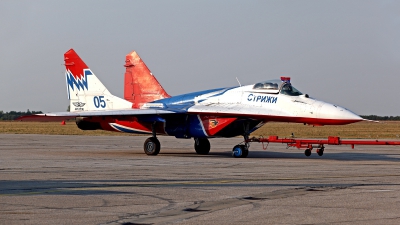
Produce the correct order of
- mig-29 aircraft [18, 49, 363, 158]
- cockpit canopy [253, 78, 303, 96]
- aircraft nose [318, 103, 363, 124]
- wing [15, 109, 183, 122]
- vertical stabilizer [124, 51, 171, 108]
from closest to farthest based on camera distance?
aircraft nose [318, 103, 363, 124] → mig-29 aircraft [18, 49, 363, 158] → cockpit canopy [253, 78, 303, 96] → wing [15, 109, 183, 122] → vertical stabilizer [124, 51, 171, 108]

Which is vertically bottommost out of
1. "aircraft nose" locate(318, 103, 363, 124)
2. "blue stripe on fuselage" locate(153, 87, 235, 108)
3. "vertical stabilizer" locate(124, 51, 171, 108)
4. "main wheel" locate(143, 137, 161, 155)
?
"main wheel" locate(143, 137, 161, 155)

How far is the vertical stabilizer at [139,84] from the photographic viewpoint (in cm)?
2778

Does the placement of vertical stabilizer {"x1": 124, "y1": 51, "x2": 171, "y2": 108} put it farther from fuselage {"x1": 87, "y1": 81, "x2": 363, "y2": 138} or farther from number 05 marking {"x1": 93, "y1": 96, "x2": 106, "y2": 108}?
number 05 marking {"x1": 93, "y1": 96, "x2": 106, "y2": 108}

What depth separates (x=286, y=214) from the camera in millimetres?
9078

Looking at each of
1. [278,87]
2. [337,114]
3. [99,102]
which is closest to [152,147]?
[99,102]

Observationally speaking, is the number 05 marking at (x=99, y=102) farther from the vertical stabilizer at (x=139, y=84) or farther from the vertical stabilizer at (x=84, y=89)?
the vertical stabilizer at (x=139, y=84)

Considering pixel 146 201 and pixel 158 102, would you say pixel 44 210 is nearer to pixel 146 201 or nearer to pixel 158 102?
pixel 146 201

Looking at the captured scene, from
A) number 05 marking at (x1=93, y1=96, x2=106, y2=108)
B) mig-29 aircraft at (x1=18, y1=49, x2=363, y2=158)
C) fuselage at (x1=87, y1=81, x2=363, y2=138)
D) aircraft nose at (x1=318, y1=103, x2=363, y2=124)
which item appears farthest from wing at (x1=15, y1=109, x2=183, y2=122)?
aircraft nose at (x1=318, y1=103, x2=363, y2=124)

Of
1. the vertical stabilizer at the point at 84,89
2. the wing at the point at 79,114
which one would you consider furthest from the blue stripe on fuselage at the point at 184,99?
the vertical stabilizer at the point at 84,89

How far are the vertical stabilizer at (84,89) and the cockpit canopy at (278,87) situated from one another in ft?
23.3

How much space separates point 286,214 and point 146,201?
2.46 metres

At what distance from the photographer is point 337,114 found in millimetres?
20875

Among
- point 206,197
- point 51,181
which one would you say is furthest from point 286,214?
point 51,181

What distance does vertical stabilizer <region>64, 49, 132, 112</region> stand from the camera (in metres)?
27.6
